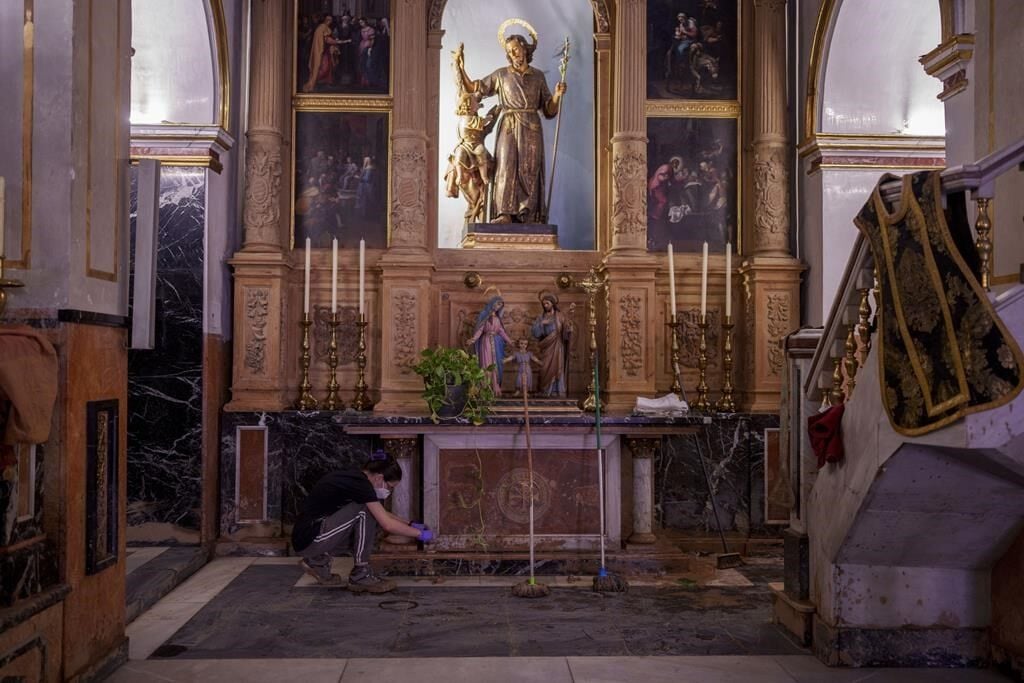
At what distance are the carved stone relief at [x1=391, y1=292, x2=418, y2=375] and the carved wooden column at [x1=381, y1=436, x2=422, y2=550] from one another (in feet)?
3.11

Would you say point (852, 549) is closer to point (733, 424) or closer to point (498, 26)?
point (733, 424)

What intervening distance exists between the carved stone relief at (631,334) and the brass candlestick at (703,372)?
56 cm

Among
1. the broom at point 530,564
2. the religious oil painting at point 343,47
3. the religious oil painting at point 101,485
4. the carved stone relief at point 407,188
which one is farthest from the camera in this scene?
the religious oil painting at point 343,47

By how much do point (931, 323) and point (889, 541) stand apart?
55.9 inches

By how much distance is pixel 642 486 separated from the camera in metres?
7.25

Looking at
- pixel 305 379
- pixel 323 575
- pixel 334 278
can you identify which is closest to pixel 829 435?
pixel 323 575

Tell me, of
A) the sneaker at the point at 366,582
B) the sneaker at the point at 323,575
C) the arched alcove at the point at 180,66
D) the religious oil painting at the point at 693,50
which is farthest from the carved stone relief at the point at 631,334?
the arched alcove at the point at 180,66

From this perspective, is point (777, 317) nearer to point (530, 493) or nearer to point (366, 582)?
point (530, 493)

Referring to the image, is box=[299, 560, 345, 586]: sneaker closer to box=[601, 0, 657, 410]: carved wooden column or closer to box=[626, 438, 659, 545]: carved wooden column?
box=[626, 438, 659, 545]: carved wooden column

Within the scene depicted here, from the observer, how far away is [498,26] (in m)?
9.38

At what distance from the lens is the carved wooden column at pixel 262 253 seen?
8047 mm

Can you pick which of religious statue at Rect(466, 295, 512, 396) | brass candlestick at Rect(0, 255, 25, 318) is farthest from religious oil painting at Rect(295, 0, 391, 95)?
brass candlestick at Rect(0, 255, 25, 318)

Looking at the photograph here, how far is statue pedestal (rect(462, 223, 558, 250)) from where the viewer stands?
28.3 ft

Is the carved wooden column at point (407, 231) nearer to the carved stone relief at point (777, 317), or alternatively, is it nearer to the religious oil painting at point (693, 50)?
the religious oil painting at point (693, 50)
